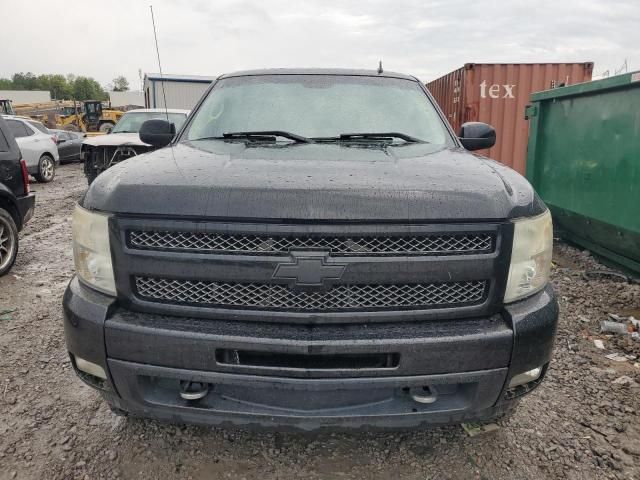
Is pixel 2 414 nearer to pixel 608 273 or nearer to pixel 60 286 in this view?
pixel 60 286

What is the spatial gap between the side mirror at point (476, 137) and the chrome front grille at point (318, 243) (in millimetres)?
1519

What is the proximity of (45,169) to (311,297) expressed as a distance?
13727mm

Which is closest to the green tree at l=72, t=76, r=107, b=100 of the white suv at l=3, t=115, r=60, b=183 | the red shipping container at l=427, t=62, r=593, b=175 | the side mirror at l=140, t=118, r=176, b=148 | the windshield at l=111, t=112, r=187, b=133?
the white suv at l=3, t=115, r=60, b=183

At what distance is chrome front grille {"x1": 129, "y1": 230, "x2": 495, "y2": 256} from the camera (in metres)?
1.85

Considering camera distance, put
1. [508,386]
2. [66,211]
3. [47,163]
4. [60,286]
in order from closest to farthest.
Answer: [508,386], [60,286], [66,211], [47,163]

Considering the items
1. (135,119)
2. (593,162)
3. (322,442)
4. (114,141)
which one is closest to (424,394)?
(322,442)

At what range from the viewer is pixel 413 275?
6.18 feet

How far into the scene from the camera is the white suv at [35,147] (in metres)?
12.6

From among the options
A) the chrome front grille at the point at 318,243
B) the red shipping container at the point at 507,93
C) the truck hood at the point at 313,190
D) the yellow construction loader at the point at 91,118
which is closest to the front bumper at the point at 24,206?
the truck hood at the point at 313,190

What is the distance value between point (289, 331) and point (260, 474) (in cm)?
83

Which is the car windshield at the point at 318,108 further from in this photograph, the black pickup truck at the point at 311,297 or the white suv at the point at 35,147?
the white suv at the point at 35,147

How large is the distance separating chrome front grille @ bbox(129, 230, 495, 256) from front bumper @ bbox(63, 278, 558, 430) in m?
0.29

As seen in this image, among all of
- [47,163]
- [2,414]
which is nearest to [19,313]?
[2,414]

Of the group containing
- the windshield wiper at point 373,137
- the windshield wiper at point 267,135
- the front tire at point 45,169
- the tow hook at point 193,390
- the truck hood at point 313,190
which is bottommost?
the front tire at point 45,169
